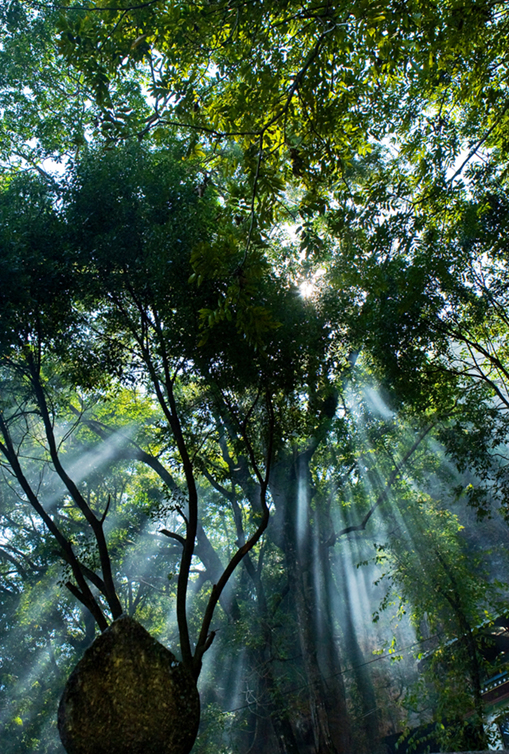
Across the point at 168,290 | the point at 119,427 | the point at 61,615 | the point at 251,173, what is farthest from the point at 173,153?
the point at 61,615

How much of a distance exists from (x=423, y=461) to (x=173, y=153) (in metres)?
9.67

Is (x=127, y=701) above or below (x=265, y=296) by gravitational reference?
below

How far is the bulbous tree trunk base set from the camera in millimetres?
2514

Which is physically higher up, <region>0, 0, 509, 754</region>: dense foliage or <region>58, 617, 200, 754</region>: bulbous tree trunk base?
<region>0, 0, 509, 754</region>: dense foliage

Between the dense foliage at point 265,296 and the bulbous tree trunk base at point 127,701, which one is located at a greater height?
the dense foliage at point 265,296

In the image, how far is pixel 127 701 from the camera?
8.46 ft

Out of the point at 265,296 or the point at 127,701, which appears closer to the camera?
the point at 127,701

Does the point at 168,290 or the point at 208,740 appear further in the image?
the point at 208,740

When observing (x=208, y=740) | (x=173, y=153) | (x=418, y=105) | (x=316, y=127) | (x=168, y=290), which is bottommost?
(x=208, y=740)

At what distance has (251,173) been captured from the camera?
267cm

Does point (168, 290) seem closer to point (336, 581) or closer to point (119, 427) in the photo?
point (119, 427)

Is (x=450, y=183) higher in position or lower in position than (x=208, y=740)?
higher

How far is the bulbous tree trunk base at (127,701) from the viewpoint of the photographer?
2.51m

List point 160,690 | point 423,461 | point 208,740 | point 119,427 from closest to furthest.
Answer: point 160,690
point 208,740
point 423,461
point 119,427
